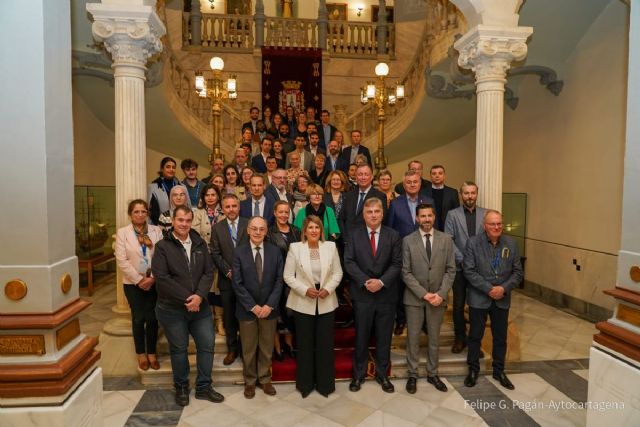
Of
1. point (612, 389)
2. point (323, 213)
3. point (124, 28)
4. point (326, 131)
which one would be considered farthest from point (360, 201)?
point (326, 131)

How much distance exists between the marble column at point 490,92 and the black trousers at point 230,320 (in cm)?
333

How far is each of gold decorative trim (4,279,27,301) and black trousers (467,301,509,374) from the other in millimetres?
4018

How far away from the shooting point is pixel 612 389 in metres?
3.09

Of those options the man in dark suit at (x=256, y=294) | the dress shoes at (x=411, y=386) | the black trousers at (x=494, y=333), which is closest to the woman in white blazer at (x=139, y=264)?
the man in dark suit at (x=256, y=294)

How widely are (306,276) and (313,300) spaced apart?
25 cm

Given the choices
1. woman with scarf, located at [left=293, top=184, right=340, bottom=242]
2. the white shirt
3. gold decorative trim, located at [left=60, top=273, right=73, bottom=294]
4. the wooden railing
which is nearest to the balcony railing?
the wooden railing

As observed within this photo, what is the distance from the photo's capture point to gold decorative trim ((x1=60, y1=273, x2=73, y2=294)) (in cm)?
254

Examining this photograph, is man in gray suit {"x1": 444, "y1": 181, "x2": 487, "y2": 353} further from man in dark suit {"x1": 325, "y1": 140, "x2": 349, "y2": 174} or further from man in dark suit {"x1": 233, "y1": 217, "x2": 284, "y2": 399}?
man in dark suit {"x1": 325, "y1": 140, "x2": 349, "y2": 174}

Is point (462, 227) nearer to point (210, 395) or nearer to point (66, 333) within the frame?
point (210, 395)

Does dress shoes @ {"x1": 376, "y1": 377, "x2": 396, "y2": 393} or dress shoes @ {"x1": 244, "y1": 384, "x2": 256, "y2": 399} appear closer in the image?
dress shoes @ {"x1": 244, "y1": 384, "x2": 256, "y2": 399}

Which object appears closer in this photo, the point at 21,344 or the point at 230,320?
the point at 21,344

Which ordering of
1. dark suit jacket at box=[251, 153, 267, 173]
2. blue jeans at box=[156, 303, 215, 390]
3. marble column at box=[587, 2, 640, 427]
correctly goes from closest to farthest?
marble column at box=[587, 2, 640, 427], blue jeans at box=[156, 303, 215, 390], dark suit jacket at box=[251, 153, 267, 173]

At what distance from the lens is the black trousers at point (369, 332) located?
15.0 feet

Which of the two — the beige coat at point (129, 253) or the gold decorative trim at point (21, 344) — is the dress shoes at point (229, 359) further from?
the gold decorative trim at point (21, 344)
